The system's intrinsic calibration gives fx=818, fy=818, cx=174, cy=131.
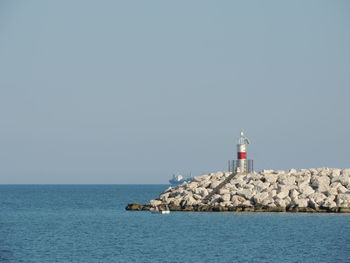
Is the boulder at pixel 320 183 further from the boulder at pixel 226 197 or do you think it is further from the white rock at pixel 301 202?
the boulder at pixel 226 197

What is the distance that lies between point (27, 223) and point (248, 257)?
25.4 meters

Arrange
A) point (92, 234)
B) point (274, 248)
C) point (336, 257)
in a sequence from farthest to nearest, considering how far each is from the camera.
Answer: point (92, 234), point (274, 248), point (336, 257)

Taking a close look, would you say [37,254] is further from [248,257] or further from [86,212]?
[86,212]

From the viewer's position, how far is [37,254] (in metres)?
38.9

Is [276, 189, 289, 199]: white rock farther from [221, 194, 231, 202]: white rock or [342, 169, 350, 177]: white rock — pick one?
[342, 169, 350, 177]: white rock

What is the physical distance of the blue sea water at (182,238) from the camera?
3778 cm

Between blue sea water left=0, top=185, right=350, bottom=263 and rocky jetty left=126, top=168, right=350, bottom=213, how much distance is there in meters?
1.42

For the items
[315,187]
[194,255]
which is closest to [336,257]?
[194,255]

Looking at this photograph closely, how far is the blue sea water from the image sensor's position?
3778 cm

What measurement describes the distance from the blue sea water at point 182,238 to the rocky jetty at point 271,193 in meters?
1.42

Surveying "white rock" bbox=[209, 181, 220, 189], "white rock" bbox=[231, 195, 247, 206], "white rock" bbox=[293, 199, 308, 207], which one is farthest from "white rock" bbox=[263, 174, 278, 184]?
"white rock" bbox=[293, 199, 308, 207]

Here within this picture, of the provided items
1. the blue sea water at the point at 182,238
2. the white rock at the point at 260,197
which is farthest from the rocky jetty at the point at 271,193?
the blue sea water at the point at 182,238

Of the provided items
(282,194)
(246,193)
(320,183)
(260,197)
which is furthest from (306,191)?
(246,193)

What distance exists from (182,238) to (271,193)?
13.9 m
